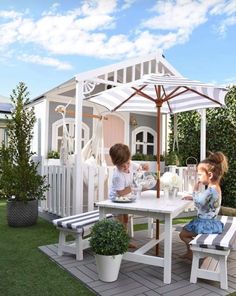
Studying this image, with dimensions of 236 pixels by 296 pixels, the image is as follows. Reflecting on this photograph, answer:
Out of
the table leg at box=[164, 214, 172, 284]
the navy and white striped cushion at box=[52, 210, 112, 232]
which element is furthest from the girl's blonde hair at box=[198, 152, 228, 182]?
the navy and white striped cushion at box=[52, 210, 112, 232]

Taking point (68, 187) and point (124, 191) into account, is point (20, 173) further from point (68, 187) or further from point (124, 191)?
point (124, 191)

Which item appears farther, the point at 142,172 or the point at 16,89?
the point at 16,89

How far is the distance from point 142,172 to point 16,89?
11.5ft

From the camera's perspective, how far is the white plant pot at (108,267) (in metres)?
3.19

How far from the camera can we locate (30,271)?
356 cm

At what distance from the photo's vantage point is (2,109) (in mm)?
10375

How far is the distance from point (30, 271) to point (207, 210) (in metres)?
2.14

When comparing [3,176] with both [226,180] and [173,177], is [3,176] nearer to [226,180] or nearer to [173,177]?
[173,177]

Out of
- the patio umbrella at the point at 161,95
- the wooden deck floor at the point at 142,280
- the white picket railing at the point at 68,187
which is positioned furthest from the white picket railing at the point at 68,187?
the wooden deck floor at the point at 142,280

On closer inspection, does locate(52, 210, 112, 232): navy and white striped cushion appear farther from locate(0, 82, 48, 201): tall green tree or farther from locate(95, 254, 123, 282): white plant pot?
locate(0, 82, 48, 201): tall green tree

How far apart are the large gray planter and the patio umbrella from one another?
8.01 feet

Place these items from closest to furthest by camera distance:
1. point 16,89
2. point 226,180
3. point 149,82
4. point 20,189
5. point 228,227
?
1. point 149,82
2. point 228,227
3. point 20,189
4. point 16,89
5. point 226,180

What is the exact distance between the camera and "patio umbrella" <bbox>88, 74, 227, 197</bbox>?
12.0ft

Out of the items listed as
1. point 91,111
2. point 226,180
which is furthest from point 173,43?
point 226,180
